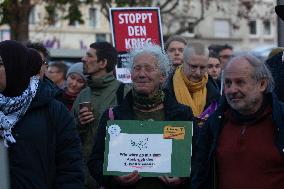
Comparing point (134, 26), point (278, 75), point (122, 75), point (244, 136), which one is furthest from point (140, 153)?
point (134, 26)

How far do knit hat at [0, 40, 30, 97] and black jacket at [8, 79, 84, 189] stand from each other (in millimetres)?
156

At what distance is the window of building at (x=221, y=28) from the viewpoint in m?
59.0

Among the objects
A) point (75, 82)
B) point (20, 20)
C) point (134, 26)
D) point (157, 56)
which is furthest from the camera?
point (20, 20)

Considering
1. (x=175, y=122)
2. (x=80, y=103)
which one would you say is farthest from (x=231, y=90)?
(x=80, y=103)

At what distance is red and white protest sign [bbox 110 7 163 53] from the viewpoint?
8.57 metres

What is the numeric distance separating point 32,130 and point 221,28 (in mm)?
55469

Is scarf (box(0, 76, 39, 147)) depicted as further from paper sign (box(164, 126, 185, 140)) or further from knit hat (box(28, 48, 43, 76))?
paper sign (box(164, 126, 185, 140))

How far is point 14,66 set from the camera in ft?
14.6

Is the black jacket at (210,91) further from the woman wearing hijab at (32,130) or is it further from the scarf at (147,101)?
the woman wearing hijab at (32,130)

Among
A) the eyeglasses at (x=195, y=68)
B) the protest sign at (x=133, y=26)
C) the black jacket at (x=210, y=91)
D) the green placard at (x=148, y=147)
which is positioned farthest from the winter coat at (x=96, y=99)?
the protest sign at (x=133, y=26)

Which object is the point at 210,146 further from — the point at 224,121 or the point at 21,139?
the point at 21,139

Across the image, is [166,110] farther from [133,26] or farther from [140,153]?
[133,26]

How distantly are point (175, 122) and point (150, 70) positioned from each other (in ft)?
1.44

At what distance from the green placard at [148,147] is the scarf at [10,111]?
0.77 meters
